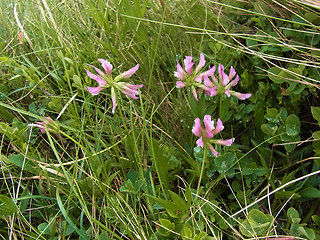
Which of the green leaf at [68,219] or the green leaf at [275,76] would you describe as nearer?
the green leaf at [68,219]

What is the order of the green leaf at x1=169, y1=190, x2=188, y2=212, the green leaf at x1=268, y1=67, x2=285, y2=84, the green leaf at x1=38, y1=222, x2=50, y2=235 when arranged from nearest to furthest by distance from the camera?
the green leaf at x1=169, y1=190, x2=188, y2=212
the green leaf at x1=38, y1=222, x2=50, y2=235
the green leaf at x1=268, y1=67, x2=285, y2=84

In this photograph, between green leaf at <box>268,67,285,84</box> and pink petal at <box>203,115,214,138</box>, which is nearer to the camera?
pink petal at <box>203,115,214,138</box>

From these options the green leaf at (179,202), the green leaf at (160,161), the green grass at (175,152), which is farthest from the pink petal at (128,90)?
the green leaf at (179,202)

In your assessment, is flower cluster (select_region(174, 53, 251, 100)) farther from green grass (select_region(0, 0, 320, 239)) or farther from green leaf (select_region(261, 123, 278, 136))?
green leaf (select_region(261, 123, 278, 136))

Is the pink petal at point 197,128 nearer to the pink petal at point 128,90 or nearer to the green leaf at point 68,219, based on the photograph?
the pink petal at point 128,90

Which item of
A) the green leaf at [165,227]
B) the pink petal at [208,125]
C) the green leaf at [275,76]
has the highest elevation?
the pink petal at [208,125]

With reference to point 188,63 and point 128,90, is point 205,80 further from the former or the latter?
point 128,90

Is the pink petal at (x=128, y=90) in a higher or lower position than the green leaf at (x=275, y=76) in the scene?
higher

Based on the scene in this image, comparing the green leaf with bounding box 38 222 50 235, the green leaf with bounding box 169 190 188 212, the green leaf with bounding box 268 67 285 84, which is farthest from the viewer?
the green leaf with bounding box 268 67 285 84

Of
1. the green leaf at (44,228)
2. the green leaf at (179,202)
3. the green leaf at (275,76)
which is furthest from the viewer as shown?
the green leaf at (275,76)

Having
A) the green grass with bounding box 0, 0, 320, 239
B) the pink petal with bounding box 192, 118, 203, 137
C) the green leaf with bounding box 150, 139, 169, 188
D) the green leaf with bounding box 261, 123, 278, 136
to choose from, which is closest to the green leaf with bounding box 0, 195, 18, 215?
the green grass with bounding box 0, 0, 320, 239
